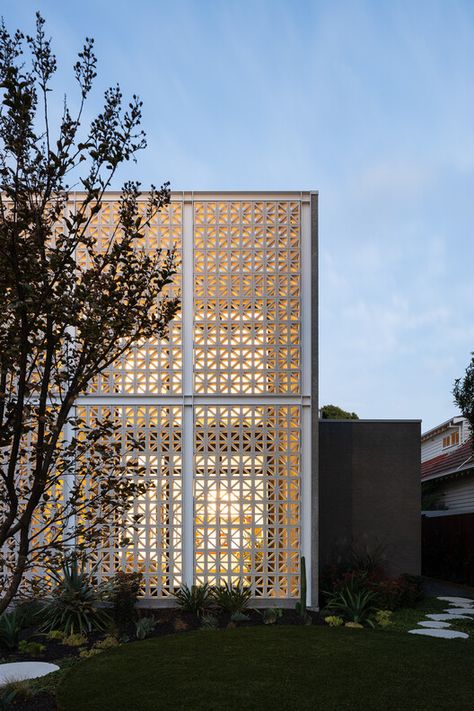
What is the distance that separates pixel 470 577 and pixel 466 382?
17.2 feet

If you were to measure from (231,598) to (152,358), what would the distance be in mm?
3497

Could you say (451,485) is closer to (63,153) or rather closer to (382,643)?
(382,643)

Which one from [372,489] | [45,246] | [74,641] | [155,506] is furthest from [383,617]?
[45,246]

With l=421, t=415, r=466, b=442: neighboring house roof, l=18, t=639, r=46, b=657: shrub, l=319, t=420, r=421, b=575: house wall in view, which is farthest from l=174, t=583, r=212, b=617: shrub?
l=421, t=415, r=466, b=442: neighboring house roof

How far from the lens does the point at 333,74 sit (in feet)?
39.6

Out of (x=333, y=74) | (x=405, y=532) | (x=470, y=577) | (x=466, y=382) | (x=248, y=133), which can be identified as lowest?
(x=470, y=577)

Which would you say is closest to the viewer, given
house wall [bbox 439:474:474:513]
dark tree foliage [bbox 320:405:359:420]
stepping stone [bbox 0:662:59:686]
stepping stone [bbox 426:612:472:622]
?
stepping stone [bbox 0:662:59:686]

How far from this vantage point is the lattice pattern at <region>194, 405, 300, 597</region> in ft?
32.1

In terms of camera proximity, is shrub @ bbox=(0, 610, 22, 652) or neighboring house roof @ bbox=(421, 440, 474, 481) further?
neighboring house roof @ bbox=(421, 440, 474, 481)

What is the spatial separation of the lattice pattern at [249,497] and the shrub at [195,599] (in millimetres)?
219

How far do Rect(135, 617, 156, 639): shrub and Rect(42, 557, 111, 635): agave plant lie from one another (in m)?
0.51

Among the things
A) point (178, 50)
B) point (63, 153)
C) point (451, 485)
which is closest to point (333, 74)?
point (178, 50)

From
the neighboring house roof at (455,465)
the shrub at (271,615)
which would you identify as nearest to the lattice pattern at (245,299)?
the shrub at (271,615)

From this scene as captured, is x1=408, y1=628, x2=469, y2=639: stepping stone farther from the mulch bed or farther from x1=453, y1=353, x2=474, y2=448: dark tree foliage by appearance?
x1=453, y1=353, x2=474, y2=448: dark tree foliage
